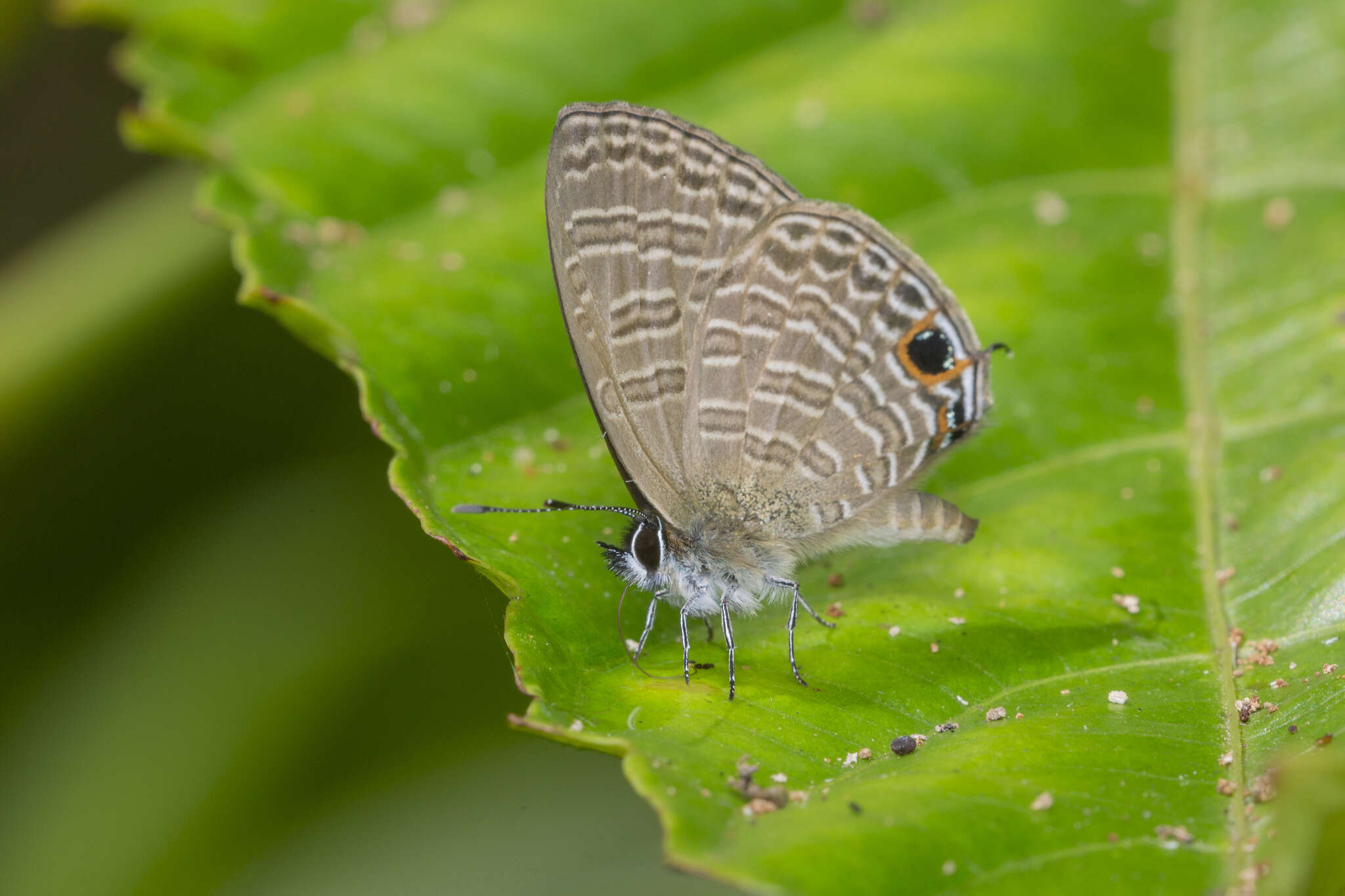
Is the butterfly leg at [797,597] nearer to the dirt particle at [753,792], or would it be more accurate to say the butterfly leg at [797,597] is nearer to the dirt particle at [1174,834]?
the dirt particle at [753,792]

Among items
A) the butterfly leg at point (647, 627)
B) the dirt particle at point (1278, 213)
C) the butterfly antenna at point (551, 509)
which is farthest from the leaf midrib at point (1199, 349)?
the butterfly antenna at point (551, 509)

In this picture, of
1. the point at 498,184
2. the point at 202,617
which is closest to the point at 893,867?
the point at 202,617

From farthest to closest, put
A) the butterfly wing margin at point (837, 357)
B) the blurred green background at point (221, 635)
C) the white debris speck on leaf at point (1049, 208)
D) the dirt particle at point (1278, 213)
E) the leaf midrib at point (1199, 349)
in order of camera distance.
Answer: the white debris speck on leaf at point (1049, 208) → the dirt particle at point (1278, 213) → the blurred green background at point (221, 635) → the butterfly wing margin at point (837, 357) → the leaf midrib at point (1199, 349)

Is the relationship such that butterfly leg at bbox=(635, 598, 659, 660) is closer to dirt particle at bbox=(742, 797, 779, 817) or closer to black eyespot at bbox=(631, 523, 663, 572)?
black eyespot at bbox=(631, 523, 663, 572)

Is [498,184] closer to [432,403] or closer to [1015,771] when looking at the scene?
[432,403]

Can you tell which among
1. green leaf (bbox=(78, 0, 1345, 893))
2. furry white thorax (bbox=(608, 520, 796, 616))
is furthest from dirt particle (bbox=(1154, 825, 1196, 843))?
furry white thorax (bbox=(608, 520, 796, 616))
